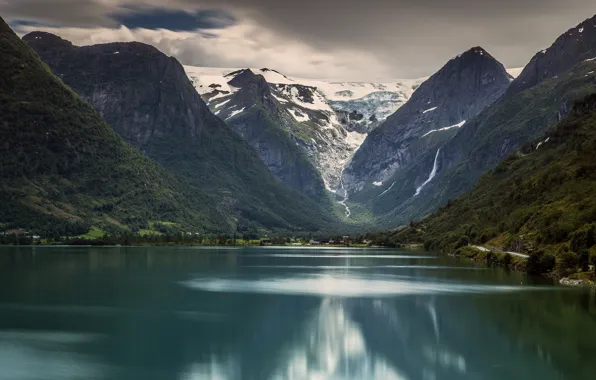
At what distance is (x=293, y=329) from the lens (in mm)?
74375

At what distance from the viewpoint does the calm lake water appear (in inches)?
2202

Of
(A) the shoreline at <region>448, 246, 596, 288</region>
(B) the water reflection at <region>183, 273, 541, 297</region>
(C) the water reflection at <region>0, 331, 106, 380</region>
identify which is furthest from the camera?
(A) the shoreline at <region>448, 246, 596, 288</region>

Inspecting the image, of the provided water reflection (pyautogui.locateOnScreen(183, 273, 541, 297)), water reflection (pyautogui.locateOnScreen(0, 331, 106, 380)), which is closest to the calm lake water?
water reflection (pyautogui.locateOnScreen(0, 331, 106, 380))

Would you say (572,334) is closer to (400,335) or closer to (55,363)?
(400,335)

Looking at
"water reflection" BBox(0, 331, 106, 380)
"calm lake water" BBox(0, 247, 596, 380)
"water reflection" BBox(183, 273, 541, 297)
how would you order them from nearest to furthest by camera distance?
"water reflection" BBox(0, 331, 106, 380) → "calm lake water" BBox(0, 247, 596, 380) → "water reflection" BBox(183, 273, 541, 297)

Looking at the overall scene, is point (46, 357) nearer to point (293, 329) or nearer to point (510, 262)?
point (293, 329)

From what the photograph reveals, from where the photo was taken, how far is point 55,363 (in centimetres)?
5678

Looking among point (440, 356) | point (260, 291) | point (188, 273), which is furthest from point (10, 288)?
point (440, 356)

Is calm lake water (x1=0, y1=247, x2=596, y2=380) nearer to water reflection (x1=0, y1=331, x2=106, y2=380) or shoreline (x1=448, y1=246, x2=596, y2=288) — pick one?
water reflection (x1=0, y1=331, x2=106, y2=380)

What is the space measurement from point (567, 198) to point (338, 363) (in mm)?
112719

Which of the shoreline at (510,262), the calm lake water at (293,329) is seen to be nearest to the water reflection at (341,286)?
the calm lake water at (293,329)

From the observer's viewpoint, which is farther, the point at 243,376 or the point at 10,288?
the point at 10,288

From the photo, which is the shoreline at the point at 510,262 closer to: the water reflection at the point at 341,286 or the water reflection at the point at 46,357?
the water reflection at the point at 341,286

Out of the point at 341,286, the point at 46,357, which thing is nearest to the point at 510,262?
the point at 341,286
